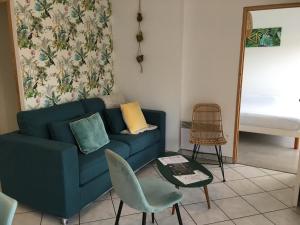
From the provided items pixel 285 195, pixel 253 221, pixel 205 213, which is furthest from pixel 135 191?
pixel 285 195

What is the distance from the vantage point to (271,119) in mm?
3807

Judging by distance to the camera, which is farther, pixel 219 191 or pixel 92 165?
pixel 219 191

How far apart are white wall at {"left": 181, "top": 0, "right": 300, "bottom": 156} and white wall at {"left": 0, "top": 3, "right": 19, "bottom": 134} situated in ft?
7.58

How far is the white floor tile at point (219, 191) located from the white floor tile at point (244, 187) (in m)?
0.08

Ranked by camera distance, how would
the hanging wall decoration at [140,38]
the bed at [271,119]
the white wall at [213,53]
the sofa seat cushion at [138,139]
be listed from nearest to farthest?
the sofa seat cushion at [138,139] → the white wall at [213,53] → the hanging wall decoration at [140,38] → the bed at [271,119]

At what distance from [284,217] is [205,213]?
70 centimetres

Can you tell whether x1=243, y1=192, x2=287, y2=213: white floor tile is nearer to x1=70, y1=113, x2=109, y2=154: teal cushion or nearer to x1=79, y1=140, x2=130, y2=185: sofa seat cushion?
x1=79, y1=140, x2=130, y2=185: sofa seat cushion

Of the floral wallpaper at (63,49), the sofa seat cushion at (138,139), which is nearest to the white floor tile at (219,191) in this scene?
the sofa seat cushion at (138,139)

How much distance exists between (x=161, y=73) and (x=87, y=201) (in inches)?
79.9

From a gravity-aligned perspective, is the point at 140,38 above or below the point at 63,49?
above

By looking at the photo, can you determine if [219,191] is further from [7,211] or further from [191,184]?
[7,211]

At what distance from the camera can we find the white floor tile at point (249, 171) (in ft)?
10.3

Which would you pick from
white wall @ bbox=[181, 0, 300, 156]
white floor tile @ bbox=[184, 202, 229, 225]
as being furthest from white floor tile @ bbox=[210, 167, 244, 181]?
white floor tile @ bbox=[184, 202, 229, 225]

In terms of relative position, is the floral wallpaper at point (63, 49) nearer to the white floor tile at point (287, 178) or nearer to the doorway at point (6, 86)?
the doorway at point (6, 86)
